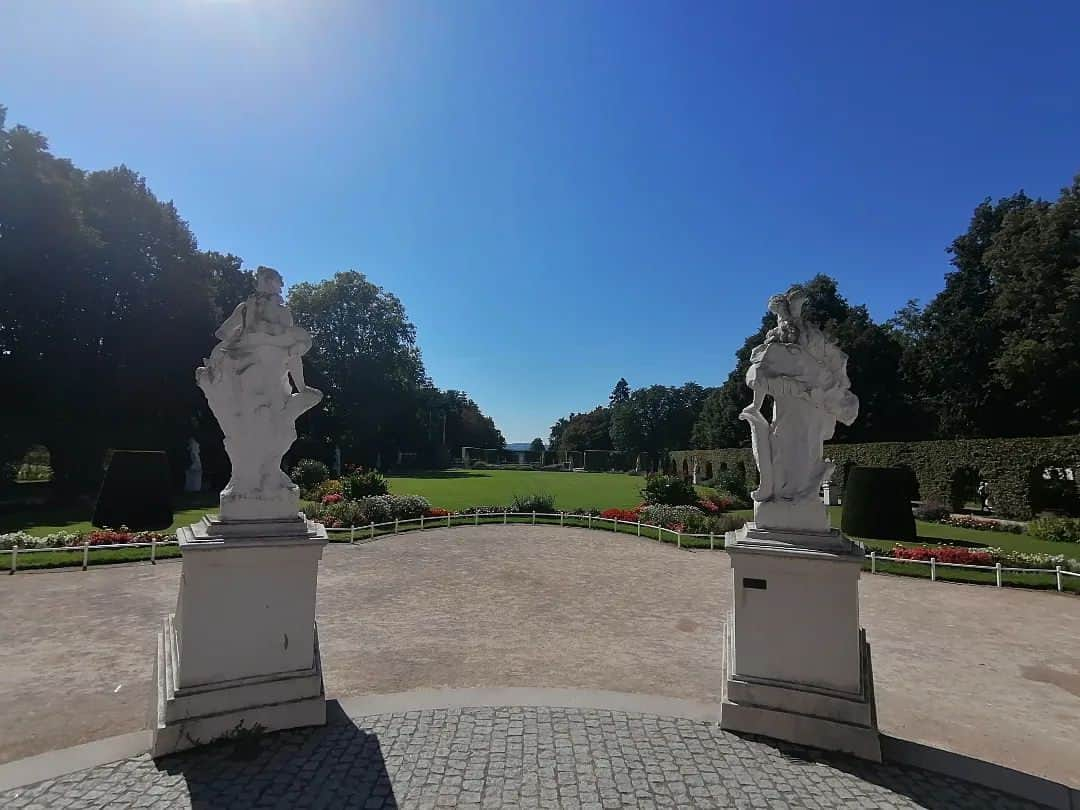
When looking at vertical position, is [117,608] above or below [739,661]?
below

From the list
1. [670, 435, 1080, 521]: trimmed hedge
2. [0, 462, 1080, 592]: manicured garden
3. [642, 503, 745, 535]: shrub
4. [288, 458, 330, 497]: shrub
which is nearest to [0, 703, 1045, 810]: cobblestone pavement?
[0, 462, 1080, 592]: manicured garden

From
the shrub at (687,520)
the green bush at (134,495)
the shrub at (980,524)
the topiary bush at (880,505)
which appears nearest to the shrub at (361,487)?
the green bush at (134,495)

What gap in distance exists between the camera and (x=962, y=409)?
115 ft

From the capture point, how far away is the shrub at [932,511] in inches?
946

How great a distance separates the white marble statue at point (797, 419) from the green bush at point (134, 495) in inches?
769

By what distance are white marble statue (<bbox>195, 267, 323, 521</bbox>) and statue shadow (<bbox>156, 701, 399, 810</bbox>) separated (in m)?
1.82

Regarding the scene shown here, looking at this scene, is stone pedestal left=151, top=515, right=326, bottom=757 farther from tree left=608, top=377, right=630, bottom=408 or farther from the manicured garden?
tree left=608, top=377, right=630, bottom=408

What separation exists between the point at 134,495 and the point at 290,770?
706 inches

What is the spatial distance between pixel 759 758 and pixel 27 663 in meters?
7.91

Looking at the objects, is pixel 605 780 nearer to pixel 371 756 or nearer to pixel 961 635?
pixel 371 756

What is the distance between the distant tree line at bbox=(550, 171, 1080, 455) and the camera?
86.2 feet

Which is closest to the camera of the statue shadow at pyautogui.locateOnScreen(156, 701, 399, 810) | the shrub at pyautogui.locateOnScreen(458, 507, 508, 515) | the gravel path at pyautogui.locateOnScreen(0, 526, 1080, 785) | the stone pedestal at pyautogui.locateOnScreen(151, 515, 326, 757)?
the statue shadow at pyautogui.locateOnScreen(156, 701, 399, 810)

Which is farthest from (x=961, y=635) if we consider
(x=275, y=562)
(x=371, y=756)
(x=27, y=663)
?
(x=27, y=663)

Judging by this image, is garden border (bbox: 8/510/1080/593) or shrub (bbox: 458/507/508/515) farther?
shrub (bbox: 458/507/508/515)
